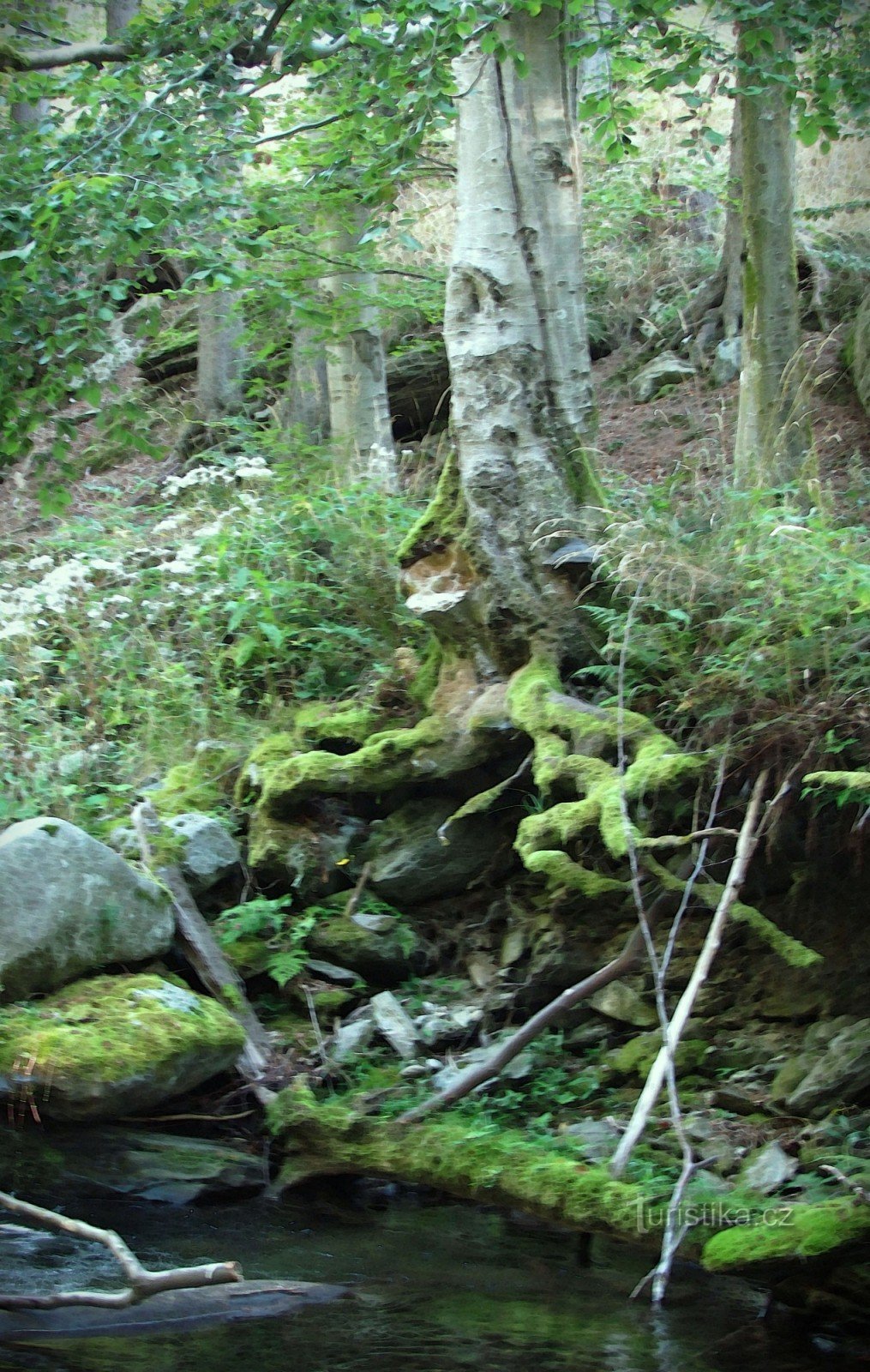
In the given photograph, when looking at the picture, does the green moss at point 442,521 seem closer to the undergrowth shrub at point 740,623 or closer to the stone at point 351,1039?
the undergrowth shrub at point 740,623

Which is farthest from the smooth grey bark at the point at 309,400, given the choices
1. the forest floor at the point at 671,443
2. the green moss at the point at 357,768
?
the green moss at the point at 357,768

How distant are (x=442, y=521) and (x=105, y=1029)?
3.37 meters

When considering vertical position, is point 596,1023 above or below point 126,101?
below

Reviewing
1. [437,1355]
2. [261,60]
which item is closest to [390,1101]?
[437,1355]

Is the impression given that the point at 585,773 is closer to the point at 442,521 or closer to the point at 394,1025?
the point at 394,1025

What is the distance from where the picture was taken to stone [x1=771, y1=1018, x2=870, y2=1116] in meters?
4.95

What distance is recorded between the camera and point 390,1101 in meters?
5.54

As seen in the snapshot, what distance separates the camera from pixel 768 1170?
466 cm

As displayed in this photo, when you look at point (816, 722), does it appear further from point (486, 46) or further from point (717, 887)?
point (486, 46)

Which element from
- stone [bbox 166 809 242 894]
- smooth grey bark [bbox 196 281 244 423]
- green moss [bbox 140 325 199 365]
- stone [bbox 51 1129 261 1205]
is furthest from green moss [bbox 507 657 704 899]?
green moss [bbox 140 325 199 365]

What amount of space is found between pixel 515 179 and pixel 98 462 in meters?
9.11

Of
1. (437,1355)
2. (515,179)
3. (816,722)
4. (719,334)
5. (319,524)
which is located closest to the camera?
(437,1355)

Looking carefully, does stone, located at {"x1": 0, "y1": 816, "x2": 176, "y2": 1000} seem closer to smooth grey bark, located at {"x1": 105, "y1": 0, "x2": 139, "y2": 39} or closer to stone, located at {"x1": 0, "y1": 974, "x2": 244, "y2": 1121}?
stone, located at {"x1": 0, "y1": 974, "x2": 244, "y2": 1121}

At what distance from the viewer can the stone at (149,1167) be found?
16.8 feet
